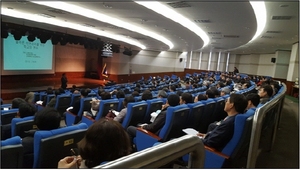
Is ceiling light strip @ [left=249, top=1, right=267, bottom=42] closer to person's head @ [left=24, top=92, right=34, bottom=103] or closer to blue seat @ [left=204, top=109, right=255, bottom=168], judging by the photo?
blue seat @ [left=204, top=109, right=255, bottom=168]

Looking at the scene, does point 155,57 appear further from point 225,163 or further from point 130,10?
point 225,163

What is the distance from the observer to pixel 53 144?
1.92 meters

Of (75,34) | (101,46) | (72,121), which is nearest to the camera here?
(72,121)

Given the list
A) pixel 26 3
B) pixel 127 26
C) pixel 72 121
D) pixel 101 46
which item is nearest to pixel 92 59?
pixel 101 46

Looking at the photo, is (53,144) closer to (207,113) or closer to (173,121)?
(173,121)

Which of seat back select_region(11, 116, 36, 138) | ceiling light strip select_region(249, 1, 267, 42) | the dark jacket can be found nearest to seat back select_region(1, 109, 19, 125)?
seat back select_region(11, 116, 36, 138)

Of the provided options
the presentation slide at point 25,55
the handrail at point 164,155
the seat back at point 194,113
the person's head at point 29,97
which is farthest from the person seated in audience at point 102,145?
the presentation slide at point 25,55

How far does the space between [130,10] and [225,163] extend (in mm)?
5209

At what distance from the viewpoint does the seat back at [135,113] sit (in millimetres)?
3662

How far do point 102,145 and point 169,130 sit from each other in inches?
76.2

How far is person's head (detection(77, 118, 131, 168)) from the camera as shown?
1.22 meters

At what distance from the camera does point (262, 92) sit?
4590 mm

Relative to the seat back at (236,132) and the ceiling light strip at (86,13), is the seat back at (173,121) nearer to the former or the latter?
the seat back at (236,132)

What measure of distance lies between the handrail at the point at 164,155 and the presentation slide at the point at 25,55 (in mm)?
11673
